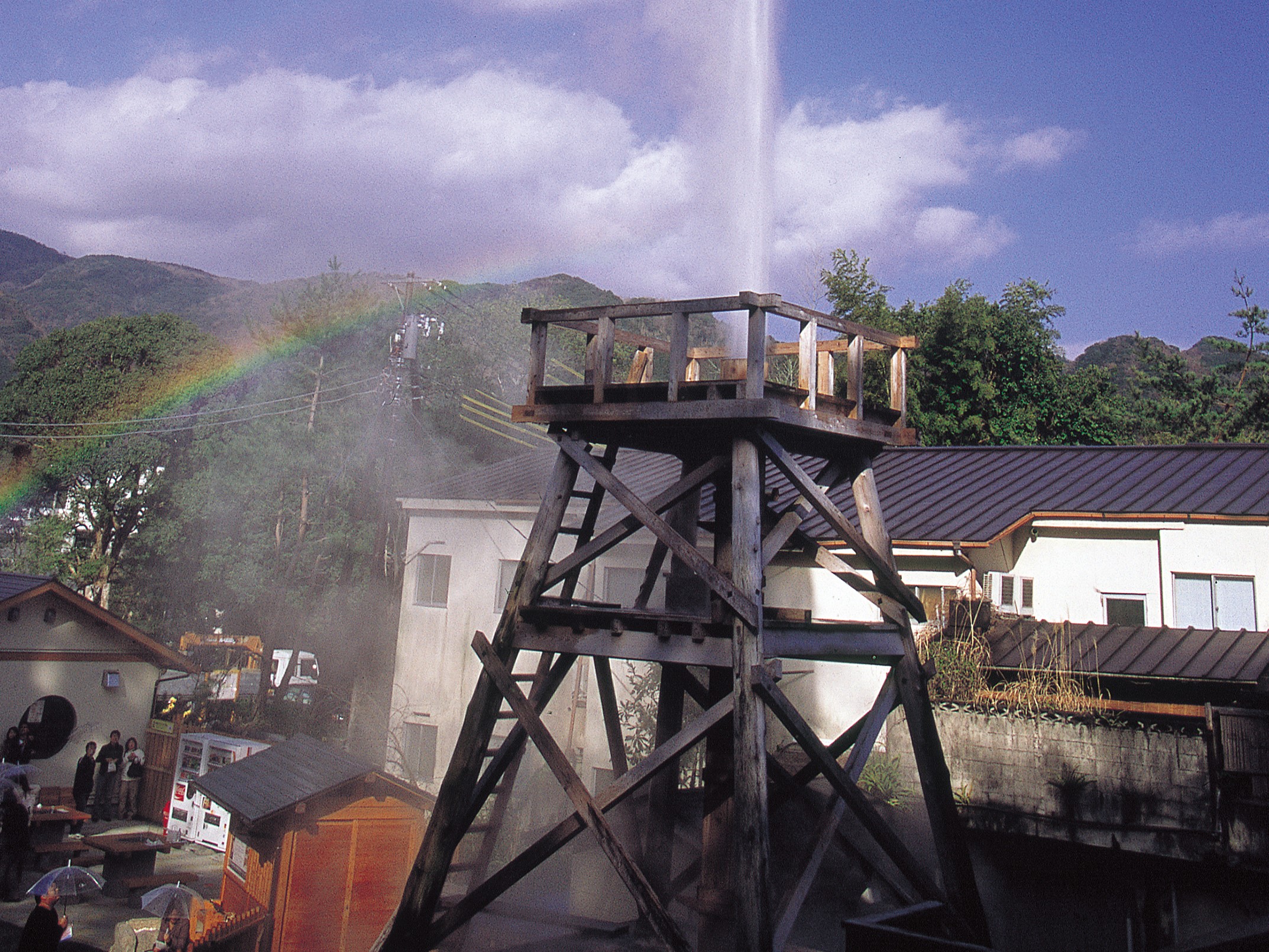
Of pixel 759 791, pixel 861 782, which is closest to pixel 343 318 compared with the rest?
pixel 861 782

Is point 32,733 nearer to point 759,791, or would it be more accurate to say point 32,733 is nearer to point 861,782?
point 861,782

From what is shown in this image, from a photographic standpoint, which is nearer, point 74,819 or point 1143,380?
point 74,819

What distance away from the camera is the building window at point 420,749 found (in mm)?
24250

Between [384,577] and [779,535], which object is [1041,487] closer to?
[779,535]

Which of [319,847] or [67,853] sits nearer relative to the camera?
[319,847]

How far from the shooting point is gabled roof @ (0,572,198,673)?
21.6 metres

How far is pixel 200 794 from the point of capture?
21.5 m

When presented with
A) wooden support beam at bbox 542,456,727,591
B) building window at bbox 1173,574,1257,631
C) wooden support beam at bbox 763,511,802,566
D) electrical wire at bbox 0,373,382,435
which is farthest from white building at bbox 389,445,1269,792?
electrical wire at bbox 0,373,382,435

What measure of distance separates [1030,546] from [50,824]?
18.6 m

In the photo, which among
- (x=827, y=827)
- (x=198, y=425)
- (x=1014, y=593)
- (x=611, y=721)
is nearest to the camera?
(x=827, y=827)

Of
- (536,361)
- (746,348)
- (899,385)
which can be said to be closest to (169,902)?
(536,361)

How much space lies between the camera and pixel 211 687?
34.4 metres

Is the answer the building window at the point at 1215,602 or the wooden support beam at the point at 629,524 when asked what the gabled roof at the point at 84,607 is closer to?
the wooden support beam at the point at 629,524

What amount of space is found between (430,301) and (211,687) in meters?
34.2
